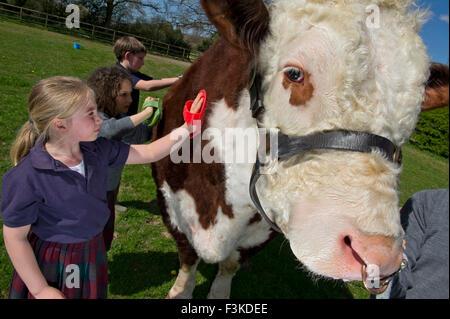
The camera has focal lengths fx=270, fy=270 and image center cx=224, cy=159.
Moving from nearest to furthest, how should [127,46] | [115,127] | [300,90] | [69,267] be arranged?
[300,90] < [69,267] < [115,127] < [127,46]

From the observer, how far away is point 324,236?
3.88 ft

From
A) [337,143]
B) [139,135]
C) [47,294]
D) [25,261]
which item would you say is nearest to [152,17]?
[139,135]

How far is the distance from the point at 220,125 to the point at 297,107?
2.45 feet

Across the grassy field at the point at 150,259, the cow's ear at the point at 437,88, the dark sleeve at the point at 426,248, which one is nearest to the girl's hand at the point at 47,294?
the grassy field at the point at 150,259

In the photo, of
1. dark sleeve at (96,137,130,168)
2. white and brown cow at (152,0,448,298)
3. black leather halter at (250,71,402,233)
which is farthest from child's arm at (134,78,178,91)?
black leather halter at (250,71,402,233)

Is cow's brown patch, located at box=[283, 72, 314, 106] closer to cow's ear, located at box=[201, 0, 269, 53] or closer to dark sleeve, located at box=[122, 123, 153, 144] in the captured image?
cow's ear, located at box=[201, 0, 269, 53]

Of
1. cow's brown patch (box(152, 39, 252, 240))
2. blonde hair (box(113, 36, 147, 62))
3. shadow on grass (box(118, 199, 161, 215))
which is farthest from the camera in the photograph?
shadow on grass (box(118, 199, 161, 215))

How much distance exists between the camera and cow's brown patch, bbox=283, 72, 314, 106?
1.26 meters

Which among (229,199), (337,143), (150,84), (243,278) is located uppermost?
(337,143)

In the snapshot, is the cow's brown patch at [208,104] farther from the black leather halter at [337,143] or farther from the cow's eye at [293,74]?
the black leather halter at [337,143]

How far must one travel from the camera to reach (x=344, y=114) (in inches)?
47.4

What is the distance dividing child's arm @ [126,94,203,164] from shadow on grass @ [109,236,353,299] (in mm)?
1903

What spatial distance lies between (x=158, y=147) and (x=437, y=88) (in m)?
2.02

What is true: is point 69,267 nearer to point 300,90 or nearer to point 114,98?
point 114,98
